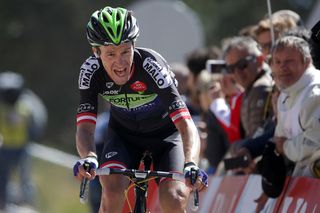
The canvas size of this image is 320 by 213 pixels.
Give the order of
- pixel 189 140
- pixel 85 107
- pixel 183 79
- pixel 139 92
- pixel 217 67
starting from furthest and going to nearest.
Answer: pixel 183 79
pixel 217 67
pixel 139 92
pixel 85 107
pixel 189 140

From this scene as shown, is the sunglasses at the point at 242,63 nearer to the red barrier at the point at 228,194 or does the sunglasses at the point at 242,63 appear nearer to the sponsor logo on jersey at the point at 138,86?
the red barrier at the point at 228,194

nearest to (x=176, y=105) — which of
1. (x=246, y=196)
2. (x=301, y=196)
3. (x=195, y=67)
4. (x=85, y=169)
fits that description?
(x=85, y=169)

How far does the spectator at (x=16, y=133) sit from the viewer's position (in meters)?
21.5

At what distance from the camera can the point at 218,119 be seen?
11484 millimetres

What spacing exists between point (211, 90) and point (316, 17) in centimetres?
140

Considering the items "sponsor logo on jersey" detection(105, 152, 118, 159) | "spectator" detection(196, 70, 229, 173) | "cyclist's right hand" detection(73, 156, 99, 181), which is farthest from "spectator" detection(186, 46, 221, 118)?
"cyclist's right hand" detection(73, 156, 99, 181)

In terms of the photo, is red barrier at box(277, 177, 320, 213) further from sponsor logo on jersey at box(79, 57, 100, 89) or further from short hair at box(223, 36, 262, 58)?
sponsor logo on jersey at box(79, 57, 100, 89)

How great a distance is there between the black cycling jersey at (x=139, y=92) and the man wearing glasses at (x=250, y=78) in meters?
1.79

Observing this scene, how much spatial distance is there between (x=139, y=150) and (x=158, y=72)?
0.88 m

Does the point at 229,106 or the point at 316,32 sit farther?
the point at 229,106

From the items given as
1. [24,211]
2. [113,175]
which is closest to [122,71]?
[113,175]

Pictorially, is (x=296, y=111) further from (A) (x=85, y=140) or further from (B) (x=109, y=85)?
(A) (x=85, y=140)

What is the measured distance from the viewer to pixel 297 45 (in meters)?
9.36

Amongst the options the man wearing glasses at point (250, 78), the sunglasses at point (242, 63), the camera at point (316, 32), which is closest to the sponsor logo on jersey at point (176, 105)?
the camera at point (316, 32)
